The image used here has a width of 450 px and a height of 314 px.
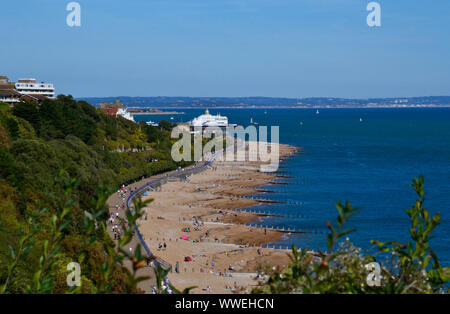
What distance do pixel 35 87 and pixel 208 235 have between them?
52477mm

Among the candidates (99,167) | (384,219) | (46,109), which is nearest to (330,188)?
(384,219)

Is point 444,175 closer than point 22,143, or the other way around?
point 22,143

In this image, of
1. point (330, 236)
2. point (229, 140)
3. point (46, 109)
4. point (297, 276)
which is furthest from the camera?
point (229, 140)

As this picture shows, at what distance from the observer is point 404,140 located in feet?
342

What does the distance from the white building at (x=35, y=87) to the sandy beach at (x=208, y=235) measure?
32.8m

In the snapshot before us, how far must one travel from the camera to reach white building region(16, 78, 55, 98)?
74.4m

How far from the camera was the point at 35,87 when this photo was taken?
250ft

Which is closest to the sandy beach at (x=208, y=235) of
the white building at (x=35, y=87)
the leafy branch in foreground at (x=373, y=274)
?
the leafy branch in foreground at (x=373, y=274)

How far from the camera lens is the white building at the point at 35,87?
74.4 metres

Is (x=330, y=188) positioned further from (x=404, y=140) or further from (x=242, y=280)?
(x=404, y=140)

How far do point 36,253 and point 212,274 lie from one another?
374 inches

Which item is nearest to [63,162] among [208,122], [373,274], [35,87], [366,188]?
[366,188]

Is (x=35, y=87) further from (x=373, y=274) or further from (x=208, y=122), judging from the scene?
(x=373, y=274)

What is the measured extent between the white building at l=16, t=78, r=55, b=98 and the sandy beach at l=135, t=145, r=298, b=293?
32818 millimetres
